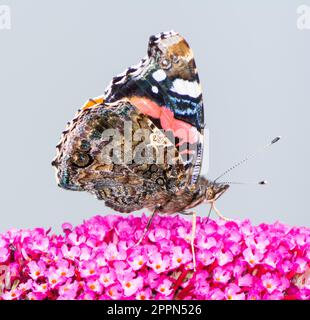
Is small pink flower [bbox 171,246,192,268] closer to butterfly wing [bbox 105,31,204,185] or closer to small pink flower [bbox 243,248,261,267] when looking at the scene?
small pink flower [bbox 243,248,261,267]

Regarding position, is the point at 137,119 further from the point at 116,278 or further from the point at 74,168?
the point at 116,278

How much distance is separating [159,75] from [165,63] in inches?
3.7

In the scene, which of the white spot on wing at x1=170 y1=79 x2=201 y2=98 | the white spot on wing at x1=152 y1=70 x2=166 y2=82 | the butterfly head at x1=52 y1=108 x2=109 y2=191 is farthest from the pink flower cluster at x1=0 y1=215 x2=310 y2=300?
the white spot on wing at x1=152 y1=70 x2=166 y2=82

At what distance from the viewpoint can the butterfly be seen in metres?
4.48

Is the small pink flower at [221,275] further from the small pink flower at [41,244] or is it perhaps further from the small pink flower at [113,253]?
the small pink flower at [41,244]

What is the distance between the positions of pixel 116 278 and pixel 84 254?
0.30m

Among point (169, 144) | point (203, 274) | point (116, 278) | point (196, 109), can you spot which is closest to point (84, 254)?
point (116, 278)

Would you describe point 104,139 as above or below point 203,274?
above

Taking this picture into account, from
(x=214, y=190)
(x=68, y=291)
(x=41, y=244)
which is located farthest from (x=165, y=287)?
(x=214, y=190)

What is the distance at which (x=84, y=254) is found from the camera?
3.92m

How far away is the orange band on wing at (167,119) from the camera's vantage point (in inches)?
180

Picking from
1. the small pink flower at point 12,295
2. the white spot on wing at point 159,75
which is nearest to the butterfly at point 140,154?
the white spot on wing at point 159,75

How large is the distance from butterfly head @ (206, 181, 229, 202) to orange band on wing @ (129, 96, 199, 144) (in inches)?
12.6

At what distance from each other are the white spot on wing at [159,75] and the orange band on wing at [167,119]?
16 centimetres
